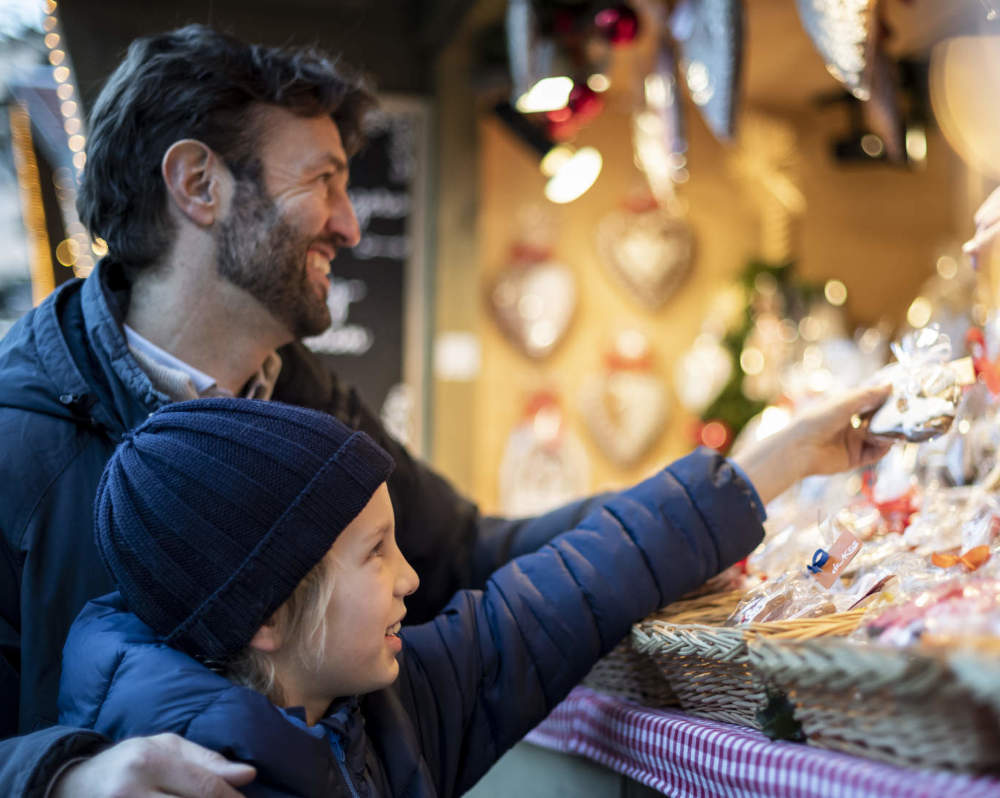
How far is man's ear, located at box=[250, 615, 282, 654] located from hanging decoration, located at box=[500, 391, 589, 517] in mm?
3355

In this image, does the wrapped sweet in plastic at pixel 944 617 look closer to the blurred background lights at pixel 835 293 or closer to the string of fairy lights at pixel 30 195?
the blurred background lights at pixel 835 293

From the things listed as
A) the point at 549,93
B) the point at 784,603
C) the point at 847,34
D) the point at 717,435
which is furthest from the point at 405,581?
the point at 717,435

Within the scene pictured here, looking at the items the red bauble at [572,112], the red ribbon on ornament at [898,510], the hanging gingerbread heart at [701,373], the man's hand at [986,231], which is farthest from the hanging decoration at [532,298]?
the man's hand at [986,231]

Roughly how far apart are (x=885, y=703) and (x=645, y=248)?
3977 millimetres

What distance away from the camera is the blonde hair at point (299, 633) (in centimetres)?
99

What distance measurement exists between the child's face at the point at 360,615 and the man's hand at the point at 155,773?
0.48 feet

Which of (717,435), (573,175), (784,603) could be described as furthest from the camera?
(717,435)

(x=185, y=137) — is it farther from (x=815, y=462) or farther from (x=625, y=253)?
(x=625, y=253)

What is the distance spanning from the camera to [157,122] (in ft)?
4.99

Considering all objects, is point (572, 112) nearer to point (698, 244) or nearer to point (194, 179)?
point (194, 179)

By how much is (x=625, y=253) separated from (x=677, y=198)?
41 cm

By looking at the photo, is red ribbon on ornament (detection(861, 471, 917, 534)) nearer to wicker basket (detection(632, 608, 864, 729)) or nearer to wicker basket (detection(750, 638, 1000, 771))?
wicker basket (detection(632, 608, 864, 729))

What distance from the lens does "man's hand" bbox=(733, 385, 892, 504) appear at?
1.28m

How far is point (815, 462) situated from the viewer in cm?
131
